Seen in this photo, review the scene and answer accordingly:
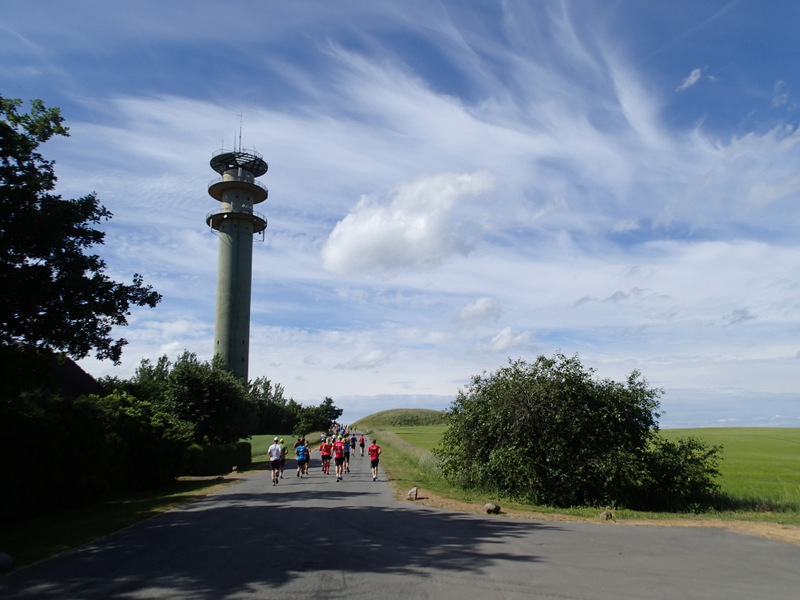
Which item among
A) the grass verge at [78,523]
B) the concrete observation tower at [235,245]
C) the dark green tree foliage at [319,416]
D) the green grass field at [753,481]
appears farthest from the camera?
the dark green tree foliage at [319,416]

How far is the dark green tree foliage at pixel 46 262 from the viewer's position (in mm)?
12648

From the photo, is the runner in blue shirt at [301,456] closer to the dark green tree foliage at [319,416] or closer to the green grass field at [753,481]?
the green grass field at [753,481]

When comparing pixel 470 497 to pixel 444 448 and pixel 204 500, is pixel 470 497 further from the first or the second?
pixel 204 500

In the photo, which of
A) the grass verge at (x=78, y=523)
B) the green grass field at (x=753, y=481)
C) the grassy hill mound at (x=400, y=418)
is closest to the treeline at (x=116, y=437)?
the grass verge at (x=78, y=523)

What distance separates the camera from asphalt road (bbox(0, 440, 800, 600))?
7.08m

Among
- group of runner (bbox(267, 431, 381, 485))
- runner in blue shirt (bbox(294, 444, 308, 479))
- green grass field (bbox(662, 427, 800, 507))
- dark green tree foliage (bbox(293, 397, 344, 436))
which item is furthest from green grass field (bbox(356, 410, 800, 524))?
dark green tree foliage (bbox(293, 397, 344, 436))

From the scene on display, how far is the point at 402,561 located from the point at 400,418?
12554 centimetres

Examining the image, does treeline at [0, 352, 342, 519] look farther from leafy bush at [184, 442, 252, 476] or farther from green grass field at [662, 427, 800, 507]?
green grass field at [662, 427, 800, 507]

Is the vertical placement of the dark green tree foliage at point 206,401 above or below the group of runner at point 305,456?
above

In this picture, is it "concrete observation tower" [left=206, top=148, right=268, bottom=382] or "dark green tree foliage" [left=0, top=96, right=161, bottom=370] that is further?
"concrete observation tower" [left=206, top=148, right=268, bottom=382]

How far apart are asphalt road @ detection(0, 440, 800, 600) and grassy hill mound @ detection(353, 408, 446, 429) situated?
112098 mm

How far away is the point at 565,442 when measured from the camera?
18.7 m

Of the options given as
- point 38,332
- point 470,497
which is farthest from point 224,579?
point 470,497

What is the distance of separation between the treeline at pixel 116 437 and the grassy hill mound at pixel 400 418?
88.8 meters
